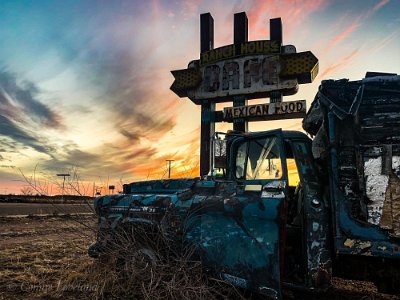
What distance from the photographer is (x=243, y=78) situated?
11859 millimetres

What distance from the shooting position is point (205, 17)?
1327cm

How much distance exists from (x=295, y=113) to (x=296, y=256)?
757 cm

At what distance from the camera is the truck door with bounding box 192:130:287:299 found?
138 inches

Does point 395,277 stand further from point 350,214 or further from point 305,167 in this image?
point 305,167

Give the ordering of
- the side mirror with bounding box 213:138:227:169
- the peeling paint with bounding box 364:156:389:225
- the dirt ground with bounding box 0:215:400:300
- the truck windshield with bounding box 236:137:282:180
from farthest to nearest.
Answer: the dirt ground with bounding box 0:215:400:300 < the side mirror with bounding box 213:138:227:169 < the truck windshield with bounding box 236:137:282:180 < the peeling paint with bounding box 364:156:389:225

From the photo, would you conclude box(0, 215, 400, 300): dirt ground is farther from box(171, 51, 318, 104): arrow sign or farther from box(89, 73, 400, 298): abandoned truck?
box(171, 51, 318, 104): arrow sign

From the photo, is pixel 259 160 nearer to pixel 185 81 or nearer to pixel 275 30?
pixel 185 81

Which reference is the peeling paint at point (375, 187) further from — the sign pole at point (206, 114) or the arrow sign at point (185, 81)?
the arrow sign at point (185, 81)

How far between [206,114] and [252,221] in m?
8.77

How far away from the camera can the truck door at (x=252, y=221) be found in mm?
3514

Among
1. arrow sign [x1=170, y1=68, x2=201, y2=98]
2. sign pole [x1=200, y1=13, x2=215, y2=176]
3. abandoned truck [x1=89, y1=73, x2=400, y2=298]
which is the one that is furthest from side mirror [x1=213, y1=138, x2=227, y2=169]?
arrow sign [x1=170, y1=68, x2=201, y2=98]

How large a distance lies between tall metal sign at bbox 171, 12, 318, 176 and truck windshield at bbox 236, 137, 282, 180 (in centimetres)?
696

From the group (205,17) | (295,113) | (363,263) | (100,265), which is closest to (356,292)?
(363,263)

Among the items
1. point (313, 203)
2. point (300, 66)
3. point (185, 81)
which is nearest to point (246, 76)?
point (300, 66)
